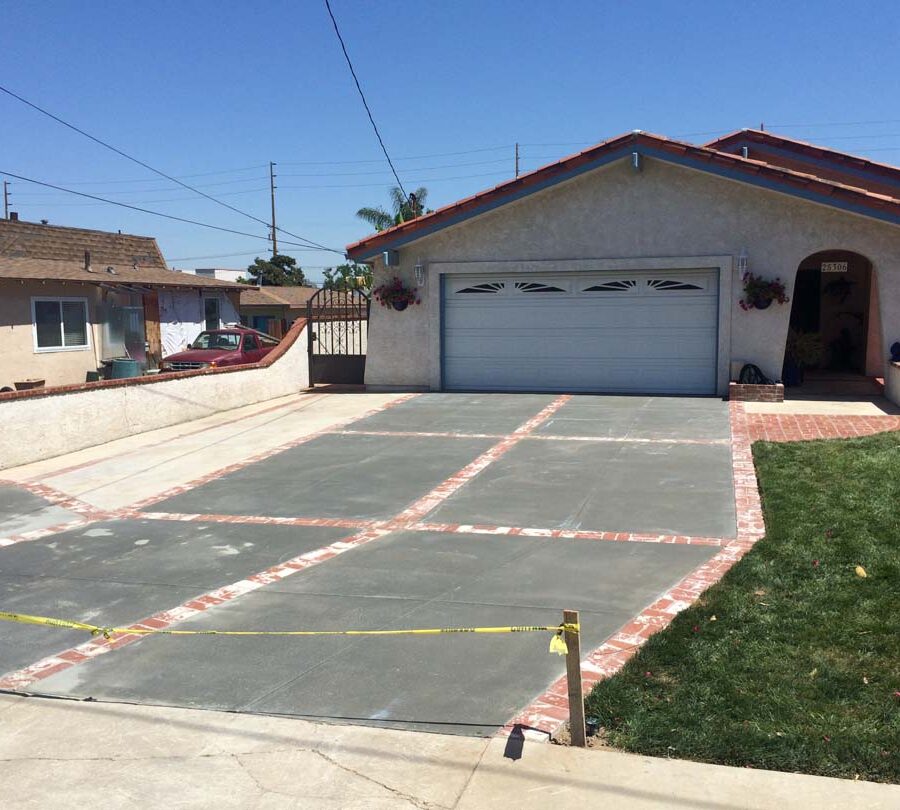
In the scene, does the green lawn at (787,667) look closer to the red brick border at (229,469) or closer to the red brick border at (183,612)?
the red brick border at (183,612)

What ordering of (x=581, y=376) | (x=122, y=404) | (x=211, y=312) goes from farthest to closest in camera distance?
(x=211, y=312)
(x=581, y=376)
(x=122, y=404)

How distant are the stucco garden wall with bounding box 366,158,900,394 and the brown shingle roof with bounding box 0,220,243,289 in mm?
9807

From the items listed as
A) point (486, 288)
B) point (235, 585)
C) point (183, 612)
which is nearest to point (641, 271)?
point (486, 288)

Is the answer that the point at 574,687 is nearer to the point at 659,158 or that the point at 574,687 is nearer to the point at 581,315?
the point at 659,158

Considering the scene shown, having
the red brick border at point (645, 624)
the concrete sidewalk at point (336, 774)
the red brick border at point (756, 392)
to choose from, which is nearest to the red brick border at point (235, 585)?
the concrete sidewalk at point (336, 774)

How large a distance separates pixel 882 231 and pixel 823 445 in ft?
20.1

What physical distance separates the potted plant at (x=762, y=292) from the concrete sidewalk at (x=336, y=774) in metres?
12.8

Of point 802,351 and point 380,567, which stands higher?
point 802,351

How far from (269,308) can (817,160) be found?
29085mm

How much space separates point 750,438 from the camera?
12.1 meters

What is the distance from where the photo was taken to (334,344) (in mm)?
20625

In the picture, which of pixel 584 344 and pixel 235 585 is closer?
pixel 235 585

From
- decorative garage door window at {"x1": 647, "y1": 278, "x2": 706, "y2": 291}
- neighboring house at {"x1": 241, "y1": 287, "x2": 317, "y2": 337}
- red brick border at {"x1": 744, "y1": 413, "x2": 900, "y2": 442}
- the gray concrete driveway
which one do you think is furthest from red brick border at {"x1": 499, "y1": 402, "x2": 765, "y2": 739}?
neighboring house at {"x1": 241, "y1": 287, "x2": 317, "y2": 337}

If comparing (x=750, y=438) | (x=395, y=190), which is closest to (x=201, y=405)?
(x=750, y=438)
